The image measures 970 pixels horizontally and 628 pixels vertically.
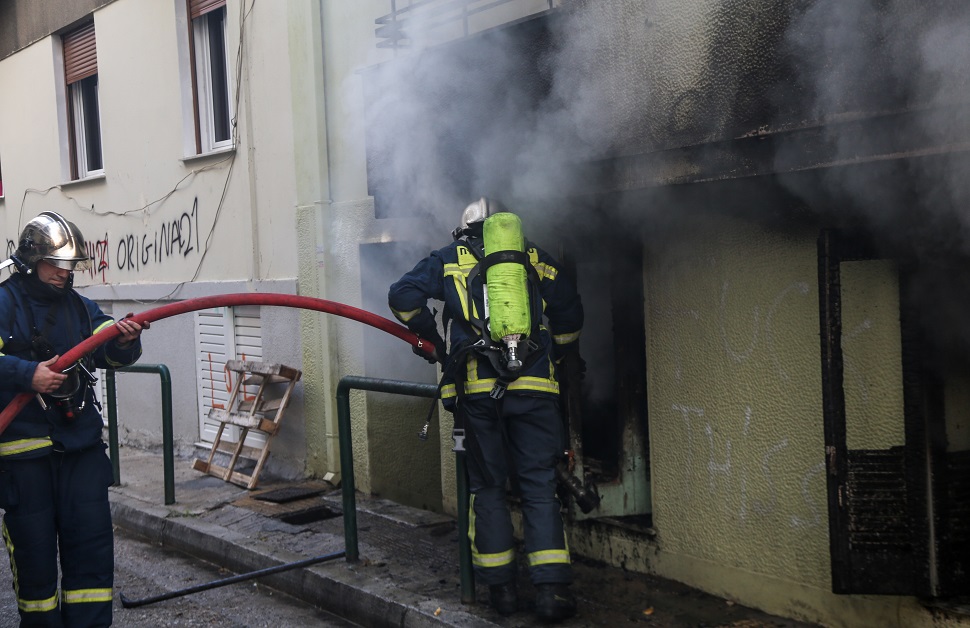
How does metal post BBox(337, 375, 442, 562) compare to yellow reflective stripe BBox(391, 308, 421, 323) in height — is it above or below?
below

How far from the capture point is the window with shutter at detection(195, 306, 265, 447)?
8203mm

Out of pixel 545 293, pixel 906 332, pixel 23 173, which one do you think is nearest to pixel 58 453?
pixel 545 293

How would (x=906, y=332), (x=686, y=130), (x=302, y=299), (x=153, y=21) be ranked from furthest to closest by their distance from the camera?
(x=153, y=21)
(x=302, y=299)
(x=686, y=130)
(x=906, y=332)

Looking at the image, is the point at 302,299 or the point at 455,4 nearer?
the point at 302,299

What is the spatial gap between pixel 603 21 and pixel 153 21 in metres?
6.21

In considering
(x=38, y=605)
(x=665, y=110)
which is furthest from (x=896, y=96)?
(x=38, y=605)

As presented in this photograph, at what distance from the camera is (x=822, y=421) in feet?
13.2

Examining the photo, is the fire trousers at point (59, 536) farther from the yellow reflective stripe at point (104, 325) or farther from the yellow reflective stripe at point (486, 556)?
the yellow reflective stripe at point (486, 556)

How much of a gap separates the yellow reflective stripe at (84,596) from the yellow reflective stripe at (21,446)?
66 centimetres

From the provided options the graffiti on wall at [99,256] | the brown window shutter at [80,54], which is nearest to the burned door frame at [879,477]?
the graffiti on wall at [99,256]

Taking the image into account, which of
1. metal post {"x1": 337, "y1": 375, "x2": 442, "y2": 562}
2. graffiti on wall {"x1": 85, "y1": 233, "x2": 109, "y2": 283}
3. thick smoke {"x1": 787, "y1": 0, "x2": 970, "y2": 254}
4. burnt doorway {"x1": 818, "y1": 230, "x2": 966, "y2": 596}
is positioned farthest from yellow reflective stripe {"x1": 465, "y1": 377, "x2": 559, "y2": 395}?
graffiti on wall {"x1": 85, "y1": 233, "x2": 109, "y2": 283}

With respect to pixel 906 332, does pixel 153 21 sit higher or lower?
higher

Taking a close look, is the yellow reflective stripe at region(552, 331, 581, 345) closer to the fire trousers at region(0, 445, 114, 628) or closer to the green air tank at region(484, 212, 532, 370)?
the green air tank at region(484, 212, 532, 370)

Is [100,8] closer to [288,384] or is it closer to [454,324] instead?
[288,384]
